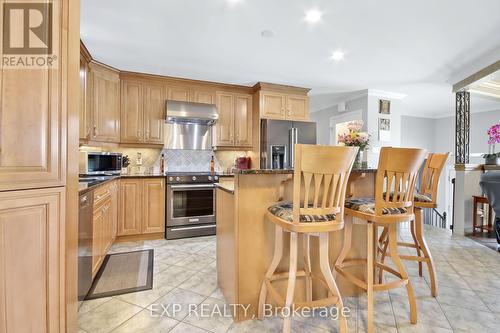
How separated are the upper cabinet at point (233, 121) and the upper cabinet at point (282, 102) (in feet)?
1.08

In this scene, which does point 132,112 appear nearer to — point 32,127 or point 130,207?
point 130,207

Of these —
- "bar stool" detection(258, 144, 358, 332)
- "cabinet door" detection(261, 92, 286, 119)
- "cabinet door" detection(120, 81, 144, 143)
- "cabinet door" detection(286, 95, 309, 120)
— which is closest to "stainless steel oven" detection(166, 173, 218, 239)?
"cabinet door" detection(120, 81, 144, 143)

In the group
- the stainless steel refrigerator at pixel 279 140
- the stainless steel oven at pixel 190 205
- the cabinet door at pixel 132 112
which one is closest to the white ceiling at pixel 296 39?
the cabinet door at pixel 132 112

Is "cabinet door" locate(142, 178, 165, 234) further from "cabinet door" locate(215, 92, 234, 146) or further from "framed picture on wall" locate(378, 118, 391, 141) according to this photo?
"framed picture on wall" locate(378, 118, 391, 141)

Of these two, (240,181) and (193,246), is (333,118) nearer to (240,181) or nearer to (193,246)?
(193,246)

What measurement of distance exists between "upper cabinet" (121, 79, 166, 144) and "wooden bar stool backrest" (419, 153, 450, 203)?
350cm

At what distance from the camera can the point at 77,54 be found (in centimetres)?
120

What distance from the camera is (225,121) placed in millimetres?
4172

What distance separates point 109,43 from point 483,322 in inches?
166

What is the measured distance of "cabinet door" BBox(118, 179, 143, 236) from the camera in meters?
3.28

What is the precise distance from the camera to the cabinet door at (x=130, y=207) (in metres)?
3.28

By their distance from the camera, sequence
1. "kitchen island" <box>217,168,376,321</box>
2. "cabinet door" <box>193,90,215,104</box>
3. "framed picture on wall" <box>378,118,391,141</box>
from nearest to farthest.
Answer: "kitchen island" <box>217,168,376,321</box>
"cabinet door" <box>193,90,215,104</box>
"framed picture on wall" <box>378,118,391,141</box>

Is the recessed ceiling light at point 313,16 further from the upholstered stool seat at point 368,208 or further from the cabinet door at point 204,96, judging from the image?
the cabinet door at point 204,96

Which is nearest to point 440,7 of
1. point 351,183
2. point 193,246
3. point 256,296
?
point 351,183
